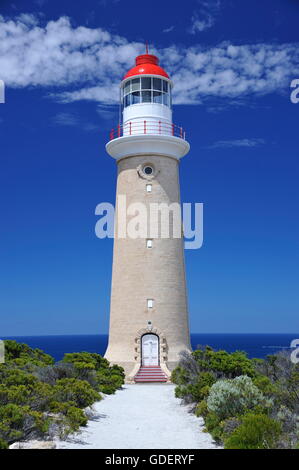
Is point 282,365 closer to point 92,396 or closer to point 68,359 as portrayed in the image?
point 92,396

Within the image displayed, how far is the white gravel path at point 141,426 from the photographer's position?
1145cm

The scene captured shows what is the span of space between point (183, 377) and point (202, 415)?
15.2 ft

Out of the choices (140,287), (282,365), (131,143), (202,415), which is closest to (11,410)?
(202,415)

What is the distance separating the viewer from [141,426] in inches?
535

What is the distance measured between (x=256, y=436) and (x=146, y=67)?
65.7 ft

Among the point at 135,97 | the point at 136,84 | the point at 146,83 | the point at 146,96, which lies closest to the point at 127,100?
the point at 135,97

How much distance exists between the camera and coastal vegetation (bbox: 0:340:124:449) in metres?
11.2

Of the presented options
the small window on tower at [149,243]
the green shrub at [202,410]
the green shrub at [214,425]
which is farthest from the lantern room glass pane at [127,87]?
the green shrub at [214,425]

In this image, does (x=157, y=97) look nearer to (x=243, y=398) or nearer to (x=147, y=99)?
(x=147, y=99)

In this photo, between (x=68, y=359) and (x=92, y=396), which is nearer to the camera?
(x=92, y=396)

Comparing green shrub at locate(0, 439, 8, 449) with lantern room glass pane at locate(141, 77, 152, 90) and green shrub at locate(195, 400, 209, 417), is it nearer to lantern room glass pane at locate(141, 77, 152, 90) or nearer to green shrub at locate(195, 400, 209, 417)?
green shrub at locate(195, 400, 209, 417)

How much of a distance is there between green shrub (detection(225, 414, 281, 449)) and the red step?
1306 centimetres

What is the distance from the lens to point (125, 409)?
16.4 meters
